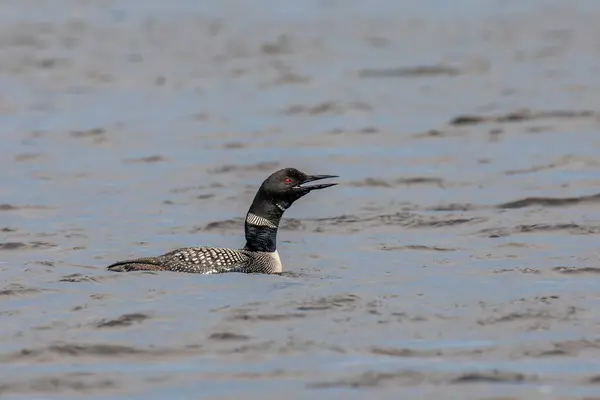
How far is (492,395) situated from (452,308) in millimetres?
2327

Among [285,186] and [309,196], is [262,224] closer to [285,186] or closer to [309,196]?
[285,186]

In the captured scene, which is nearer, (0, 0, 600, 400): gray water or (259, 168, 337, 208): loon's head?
(0, 0, 600, 400): gray water

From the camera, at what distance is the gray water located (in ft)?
31.4

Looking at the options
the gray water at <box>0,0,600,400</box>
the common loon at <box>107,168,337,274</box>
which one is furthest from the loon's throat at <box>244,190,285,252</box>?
the gray water at <box>0,0,600,400</box>

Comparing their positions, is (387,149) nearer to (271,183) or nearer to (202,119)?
(202,119)

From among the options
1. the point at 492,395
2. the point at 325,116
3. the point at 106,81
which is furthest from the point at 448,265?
the point at 106,81

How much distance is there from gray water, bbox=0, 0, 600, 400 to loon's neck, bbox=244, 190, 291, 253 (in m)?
0.38

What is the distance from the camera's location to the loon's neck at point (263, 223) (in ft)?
41.3

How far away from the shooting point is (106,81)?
2488cm

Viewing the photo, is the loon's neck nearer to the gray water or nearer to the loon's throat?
the loon's throat

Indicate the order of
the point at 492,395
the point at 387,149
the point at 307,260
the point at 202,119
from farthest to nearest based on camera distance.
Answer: the point at 202,119, the point at 387,149, the point at 307,260, the point at 492,395

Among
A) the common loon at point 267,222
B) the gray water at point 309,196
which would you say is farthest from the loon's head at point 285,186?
the gray water at point 309,196

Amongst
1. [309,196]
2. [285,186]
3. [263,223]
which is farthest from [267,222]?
[309,196]

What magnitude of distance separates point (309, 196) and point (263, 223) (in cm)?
457
